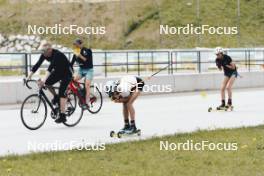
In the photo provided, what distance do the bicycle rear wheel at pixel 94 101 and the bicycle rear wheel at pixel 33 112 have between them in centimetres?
337

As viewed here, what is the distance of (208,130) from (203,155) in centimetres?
334

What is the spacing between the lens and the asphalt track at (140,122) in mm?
13289

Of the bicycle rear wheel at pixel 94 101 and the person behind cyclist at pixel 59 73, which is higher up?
the person behind cyclist at pixel 59 73

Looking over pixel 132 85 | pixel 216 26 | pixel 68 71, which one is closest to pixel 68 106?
pixel 68 71

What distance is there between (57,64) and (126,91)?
2161 mm

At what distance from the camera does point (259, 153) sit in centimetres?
1134

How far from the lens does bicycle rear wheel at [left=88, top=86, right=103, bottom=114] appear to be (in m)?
18.7

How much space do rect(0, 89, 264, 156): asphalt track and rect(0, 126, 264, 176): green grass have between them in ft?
3.29

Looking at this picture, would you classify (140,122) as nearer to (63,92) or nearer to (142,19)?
(63,92)

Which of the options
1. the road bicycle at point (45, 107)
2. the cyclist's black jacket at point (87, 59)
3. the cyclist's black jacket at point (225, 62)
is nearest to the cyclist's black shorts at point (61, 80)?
the road bicycle at point (45, 107)

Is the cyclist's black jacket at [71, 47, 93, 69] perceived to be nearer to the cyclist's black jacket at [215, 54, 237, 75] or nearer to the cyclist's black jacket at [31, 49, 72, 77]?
the cyclist's black jacket at [215, 54, 237, 75]

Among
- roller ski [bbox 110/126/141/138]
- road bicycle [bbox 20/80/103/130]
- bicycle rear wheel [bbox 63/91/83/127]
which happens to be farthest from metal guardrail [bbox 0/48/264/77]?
roller ski [bbox 110/126/141/138]

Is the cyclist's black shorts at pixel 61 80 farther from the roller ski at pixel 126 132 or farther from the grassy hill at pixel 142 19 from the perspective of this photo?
the grassy hill at pixel 142 19

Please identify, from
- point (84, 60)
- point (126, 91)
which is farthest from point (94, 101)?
point (126, 91)
